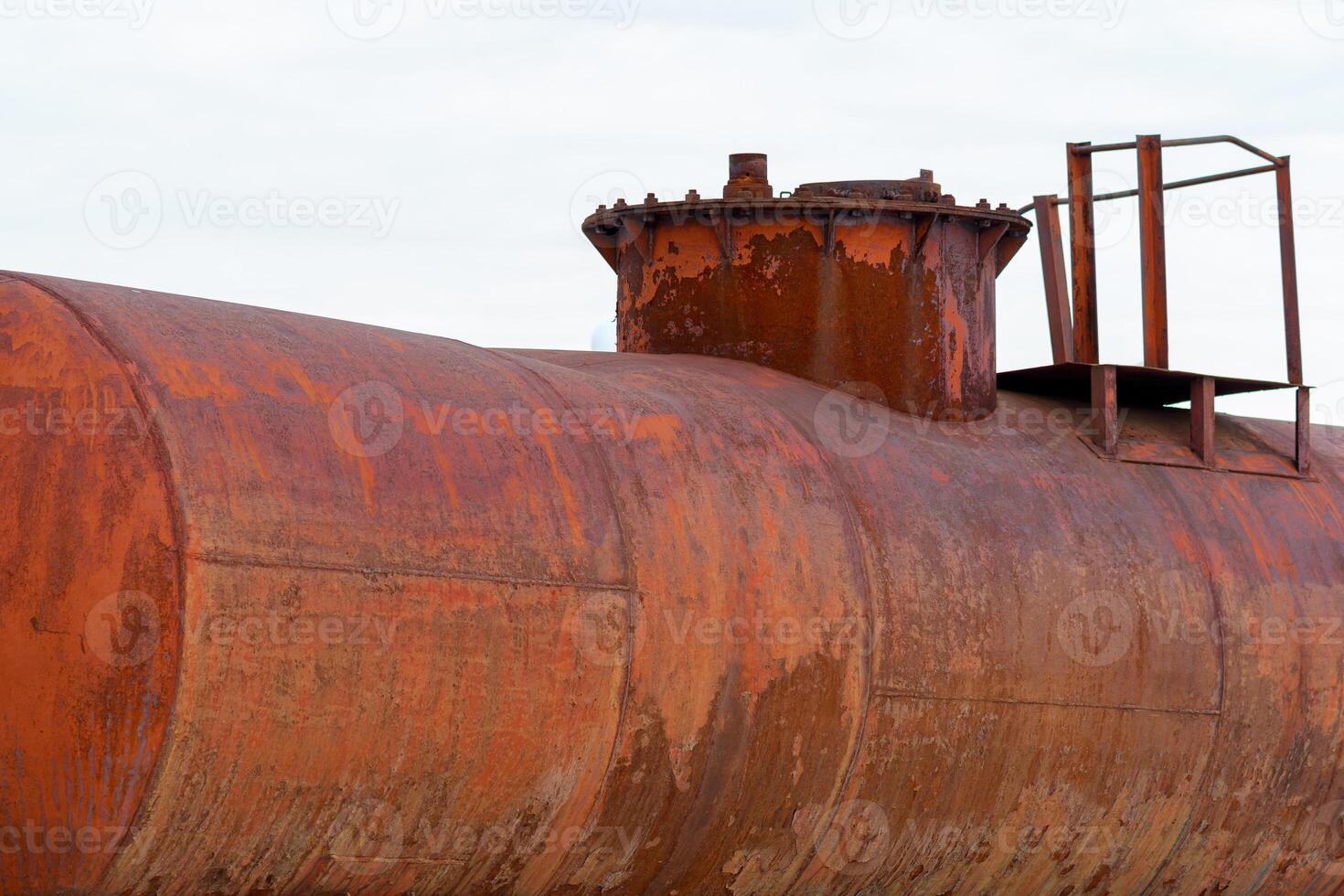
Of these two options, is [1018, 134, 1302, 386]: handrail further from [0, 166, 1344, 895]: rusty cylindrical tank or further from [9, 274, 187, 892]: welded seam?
[9, 274, 187, 892]: welded seam

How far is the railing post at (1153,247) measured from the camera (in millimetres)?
7336

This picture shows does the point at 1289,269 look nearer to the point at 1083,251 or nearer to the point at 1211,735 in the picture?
the point at 1083,251

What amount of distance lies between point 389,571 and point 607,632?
71cm

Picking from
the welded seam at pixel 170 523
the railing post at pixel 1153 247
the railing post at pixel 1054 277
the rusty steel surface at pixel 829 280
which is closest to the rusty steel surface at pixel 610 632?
the welded seam at pixel 170 523

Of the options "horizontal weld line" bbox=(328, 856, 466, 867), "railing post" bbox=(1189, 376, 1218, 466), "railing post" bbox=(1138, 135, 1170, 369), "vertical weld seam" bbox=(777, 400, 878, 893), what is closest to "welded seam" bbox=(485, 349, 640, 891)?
"horizontal weld line" bbox=(328, 856, 466, 867)

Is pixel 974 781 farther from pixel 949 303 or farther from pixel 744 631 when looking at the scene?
pixel 949 303

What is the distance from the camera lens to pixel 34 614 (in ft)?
13.7

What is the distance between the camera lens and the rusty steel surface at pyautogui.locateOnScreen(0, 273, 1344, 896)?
420 centimetres

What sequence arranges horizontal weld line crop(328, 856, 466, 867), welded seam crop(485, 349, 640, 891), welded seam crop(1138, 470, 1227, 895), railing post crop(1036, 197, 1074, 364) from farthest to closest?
1. railing post crop(1036, 197, 1074, 364)
2. welded seam crop(1138, 470, 1227, 895)
3. welded seam crop(485, 349, 640, 891)
4. horizontal weld line crop(328, 856, 466, 867)

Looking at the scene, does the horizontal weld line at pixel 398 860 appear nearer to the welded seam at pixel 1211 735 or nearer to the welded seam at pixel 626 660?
the welded seam at pixel 626 660

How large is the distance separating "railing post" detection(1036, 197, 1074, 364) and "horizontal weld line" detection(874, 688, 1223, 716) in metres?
1.97

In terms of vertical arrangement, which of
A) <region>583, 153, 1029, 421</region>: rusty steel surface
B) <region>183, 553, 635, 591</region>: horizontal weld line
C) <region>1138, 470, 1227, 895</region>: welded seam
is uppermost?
<region>583, 153, 1029, 421</region>: rusty steel surface

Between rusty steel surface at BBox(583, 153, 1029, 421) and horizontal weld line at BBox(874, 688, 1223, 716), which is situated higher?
rusty steel surface at BBox(583, 153, 1029, 421)

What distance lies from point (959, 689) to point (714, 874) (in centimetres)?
103
